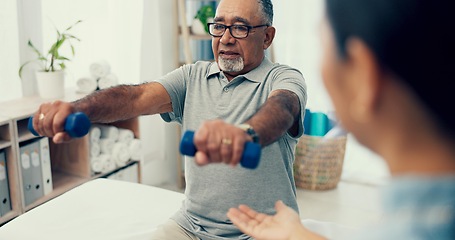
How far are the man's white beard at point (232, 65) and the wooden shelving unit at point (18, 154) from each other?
1121mm

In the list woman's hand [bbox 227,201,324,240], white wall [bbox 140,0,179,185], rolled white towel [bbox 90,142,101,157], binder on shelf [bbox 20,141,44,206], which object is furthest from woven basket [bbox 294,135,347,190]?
woman's hand [bbox 227,201,324,240]

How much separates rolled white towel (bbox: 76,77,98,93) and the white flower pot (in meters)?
0.12

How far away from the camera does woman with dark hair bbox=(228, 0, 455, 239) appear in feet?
1.78

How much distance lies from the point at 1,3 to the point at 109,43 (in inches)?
28.5

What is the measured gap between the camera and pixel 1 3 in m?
2.59

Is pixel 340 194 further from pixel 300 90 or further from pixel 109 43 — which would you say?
pixel 300 90

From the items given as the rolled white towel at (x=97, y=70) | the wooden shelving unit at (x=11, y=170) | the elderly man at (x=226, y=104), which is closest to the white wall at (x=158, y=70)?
the rolled white towel at (x=97, y=70)

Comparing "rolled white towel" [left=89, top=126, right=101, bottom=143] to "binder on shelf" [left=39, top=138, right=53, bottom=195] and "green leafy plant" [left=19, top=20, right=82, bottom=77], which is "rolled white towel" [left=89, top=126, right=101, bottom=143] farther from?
"green leafy plant" [left=19, top=20, right=82, bottom=77]

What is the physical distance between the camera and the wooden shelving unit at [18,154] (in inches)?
90.8

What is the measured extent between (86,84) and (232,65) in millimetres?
1347

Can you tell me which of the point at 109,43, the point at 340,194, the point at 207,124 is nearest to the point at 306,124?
the point at 340,194

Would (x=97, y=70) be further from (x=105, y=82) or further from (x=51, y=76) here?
(x=51, y=76)

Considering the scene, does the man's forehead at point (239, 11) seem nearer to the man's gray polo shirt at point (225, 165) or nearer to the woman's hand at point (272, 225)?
the man's gray polo shirt at point (225, 165)

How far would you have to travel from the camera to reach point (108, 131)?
2.86 m
